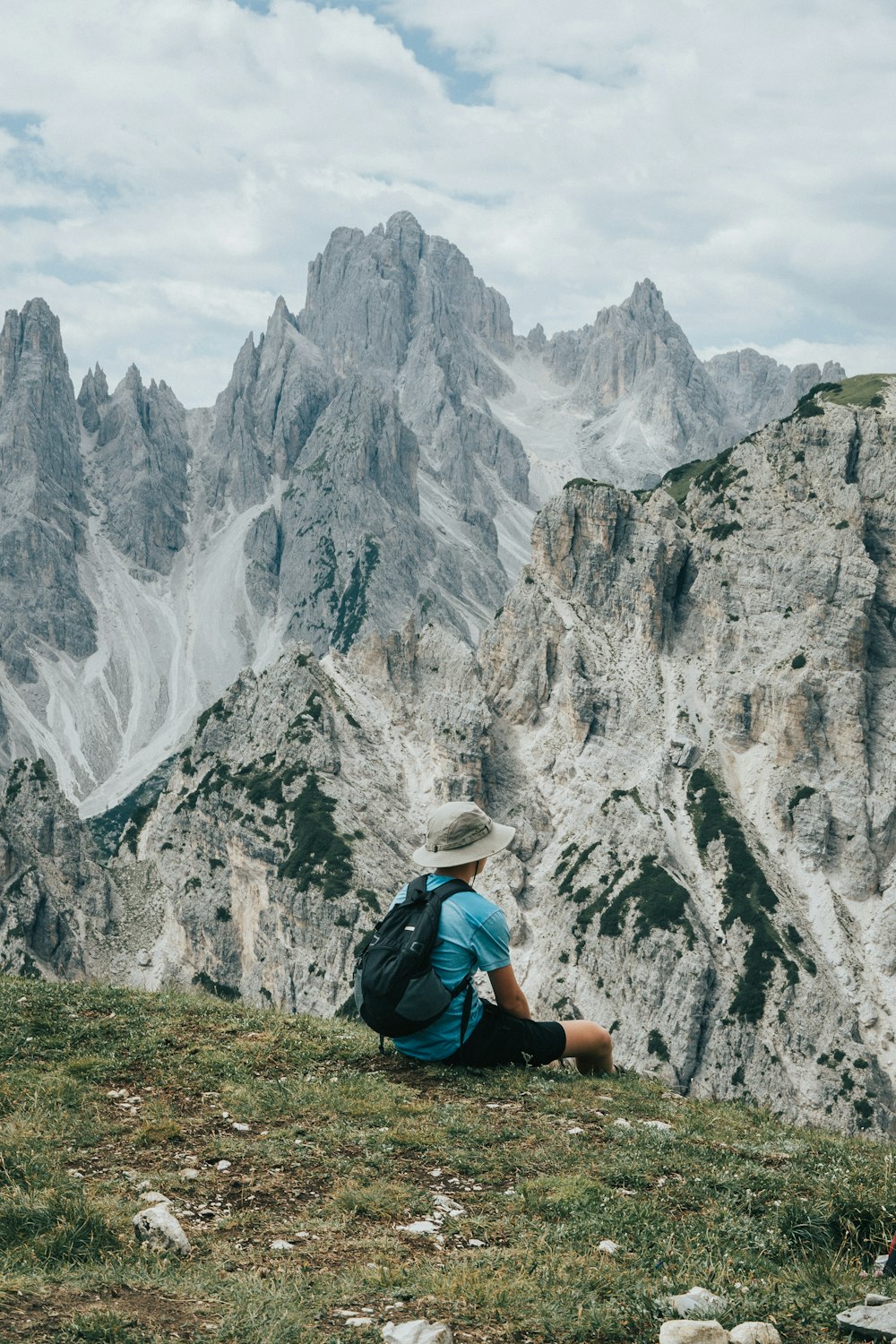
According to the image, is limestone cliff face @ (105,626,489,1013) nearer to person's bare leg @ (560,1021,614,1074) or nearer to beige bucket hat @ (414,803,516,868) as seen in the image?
person's bare leg @ (560,1021,614,1074)

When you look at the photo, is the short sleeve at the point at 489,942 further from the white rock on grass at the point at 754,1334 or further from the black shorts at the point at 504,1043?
the white rock on grass at the point at 754,1334

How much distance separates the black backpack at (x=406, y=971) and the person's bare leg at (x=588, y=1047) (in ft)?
7.62

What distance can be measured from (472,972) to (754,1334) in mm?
6132

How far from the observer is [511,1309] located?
701 cm

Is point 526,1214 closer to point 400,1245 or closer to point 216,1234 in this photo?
point 400,1245

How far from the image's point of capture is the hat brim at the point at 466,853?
12227mm

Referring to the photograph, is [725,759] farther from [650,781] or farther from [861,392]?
[861,392]

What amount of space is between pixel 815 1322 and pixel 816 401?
591ft

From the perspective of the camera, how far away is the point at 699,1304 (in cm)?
698

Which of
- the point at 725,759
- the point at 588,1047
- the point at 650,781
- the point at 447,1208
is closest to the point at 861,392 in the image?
the point at 725,759

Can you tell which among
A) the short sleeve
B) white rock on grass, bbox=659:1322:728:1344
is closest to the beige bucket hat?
the short sleeve

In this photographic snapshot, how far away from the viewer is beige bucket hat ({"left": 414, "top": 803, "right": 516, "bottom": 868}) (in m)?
12.3

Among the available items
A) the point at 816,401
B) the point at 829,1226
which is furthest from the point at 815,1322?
the point at 816,401

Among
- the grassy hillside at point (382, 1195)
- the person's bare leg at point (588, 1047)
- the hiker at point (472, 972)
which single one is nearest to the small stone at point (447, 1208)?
the grassy hillside at point (382, 1195)
